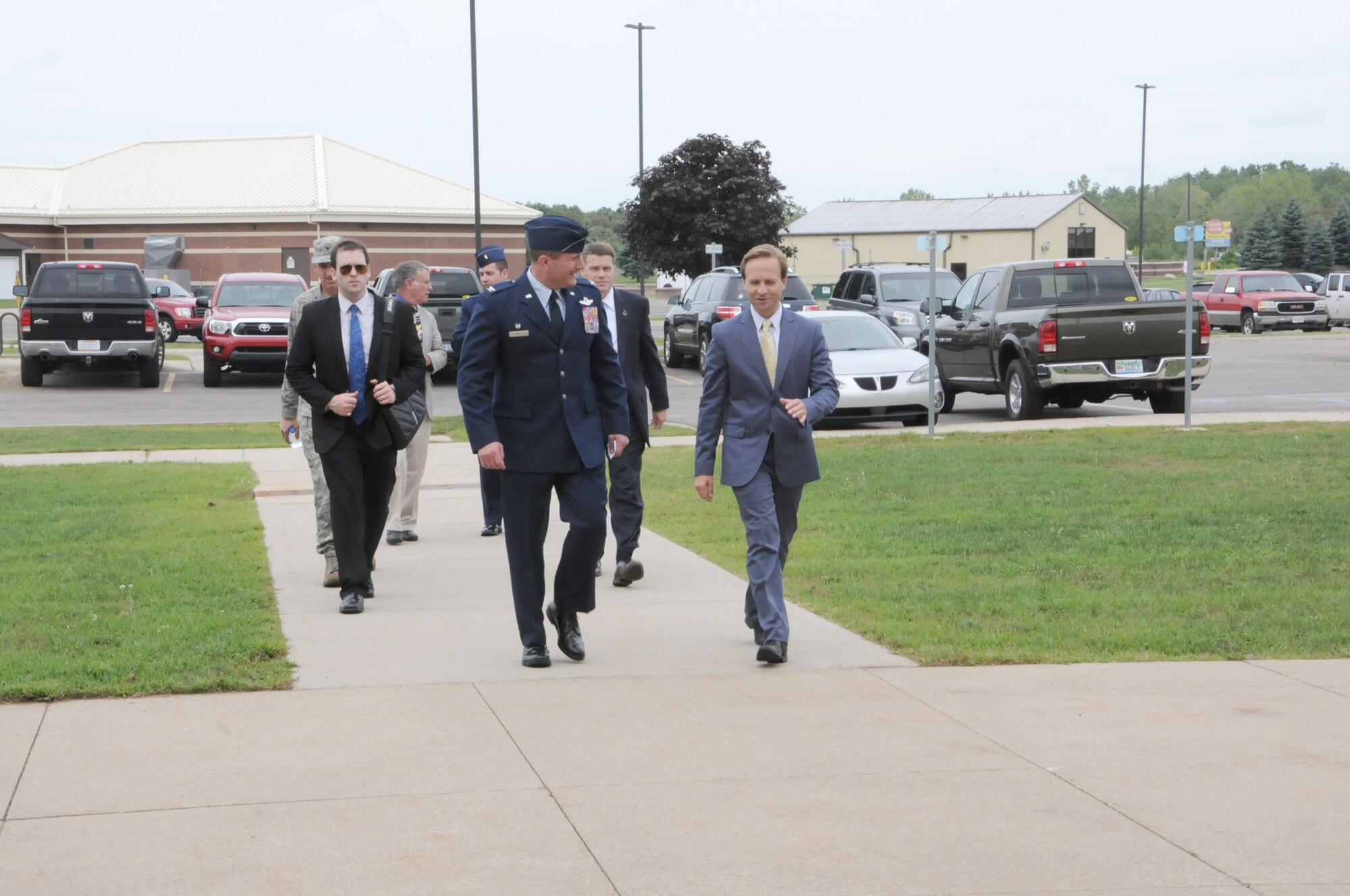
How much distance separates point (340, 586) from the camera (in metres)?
7.97

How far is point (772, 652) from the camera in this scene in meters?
6.52

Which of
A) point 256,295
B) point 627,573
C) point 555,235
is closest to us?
point 555,235

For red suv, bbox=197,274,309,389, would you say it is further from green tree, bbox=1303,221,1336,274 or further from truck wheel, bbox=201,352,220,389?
green tree, bbox=1303,221,1336,274

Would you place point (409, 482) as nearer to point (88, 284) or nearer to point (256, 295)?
point (256, 295)

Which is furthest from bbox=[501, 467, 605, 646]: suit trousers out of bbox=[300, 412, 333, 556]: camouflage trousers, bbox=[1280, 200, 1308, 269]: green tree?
bbox=[1280, 200, 1308, 269]: green tree

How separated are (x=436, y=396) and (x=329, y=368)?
1787cm

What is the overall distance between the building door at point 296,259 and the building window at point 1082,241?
40608mm

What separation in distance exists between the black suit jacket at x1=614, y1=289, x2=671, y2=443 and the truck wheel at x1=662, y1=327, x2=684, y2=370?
21503 mm

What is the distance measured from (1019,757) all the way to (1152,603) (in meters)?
2.65

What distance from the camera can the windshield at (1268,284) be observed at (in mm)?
45219

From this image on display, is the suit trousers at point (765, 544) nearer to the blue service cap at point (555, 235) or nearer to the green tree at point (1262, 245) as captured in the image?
the blue service cap at point (555, 235)

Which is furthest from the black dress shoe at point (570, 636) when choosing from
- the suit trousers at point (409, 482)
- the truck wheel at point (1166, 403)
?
the truck wheel at point (1166, 403)

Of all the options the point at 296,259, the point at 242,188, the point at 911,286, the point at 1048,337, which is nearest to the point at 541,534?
the point at 1048,337

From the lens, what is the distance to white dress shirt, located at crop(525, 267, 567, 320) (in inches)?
254
